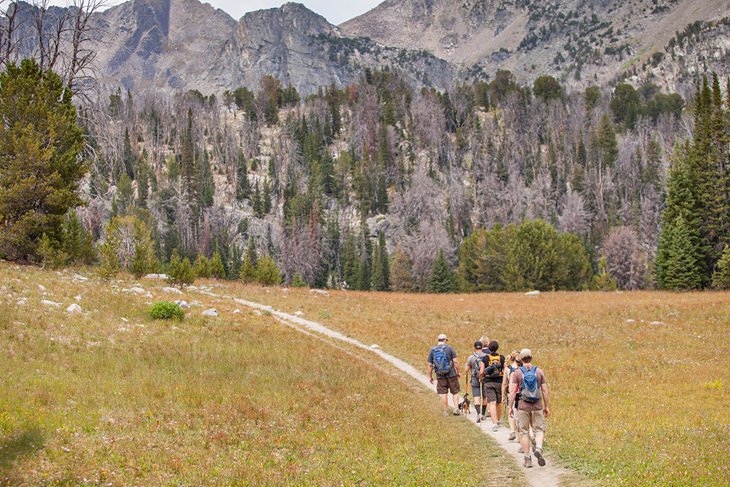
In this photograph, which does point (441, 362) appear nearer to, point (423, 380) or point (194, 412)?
point (423, 380)

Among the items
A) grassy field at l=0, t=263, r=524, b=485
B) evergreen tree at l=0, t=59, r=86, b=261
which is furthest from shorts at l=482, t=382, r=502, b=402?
evergreen tree at l=0, t=59, r=86, b=261

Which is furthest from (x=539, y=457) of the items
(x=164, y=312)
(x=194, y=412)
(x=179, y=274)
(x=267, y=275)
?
(x=267, y=275)

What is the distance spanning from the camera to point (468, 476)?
1077 cm

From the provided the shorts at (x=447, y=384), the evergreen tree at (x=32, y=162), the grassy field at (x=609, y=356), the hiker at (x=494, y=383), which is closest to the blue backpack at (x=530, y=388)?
the grassy field at (x=609, y=356)

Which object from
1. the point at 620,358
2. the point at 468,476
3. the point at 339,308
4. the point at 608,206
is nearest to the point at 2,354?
the point at 468,476

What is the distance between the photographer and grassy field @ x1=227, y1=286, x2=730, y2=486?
11500mm

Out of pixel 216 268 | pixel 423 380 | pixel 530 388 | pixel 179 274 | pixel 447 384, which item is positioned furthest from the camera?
pixel 216 268

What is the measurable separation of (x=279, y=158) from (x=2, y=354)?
137952 millimetres

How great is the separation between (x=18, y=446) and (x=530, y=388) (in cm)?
947

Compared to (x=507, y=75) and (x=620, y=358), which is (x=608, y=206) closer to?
(x=507, y=75)

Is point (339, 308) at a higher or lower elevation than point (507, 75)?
lower

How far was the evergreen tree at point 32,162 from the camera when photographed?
92.7 feet

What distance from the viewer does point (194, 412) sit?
1301cm

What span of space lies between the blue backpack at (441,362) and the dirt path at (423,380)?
160 cm
